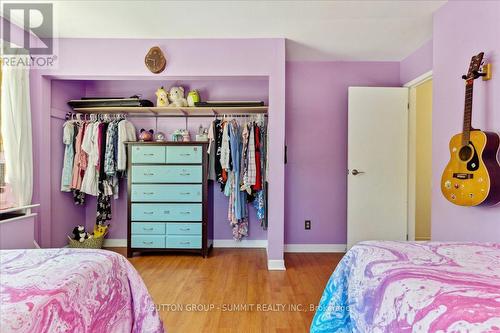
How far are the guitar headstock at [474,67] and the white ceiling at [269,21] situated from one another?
755 mm

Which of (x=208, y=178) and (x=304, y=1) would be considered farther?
(x=208, y=178)

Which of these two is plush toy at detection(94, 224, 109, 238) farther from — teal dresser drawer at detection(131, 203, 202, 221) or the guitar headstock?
the guitar headstock

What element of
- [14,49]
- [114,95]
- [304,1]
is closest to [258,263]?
[304,1]

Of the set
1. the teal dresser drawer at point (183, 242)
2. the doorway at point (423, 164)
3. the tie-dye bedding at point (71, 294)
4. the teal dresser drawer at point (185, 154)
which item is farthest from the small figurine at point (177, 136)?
the doorway at point (423, 164)

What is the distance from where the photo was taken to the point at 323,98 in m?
Answer: 3.51

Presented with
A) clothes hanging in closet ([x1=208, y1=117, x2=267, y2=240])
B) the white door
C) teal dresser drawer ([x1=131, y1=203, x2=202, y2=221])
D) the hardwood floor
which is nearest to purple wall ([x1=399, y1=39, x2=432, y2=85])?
the white door

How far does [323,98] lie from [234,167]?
1395 millimetres

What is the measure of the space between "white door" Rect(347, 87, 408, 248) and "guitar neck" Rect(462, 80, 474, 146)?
4.63 ft

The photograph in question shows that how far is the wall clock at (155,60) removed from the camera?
2928 mm

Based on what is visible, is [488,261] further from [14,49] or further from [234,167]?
[14,49]

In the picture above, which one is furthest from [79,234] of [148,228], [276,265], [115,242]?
[276,265]

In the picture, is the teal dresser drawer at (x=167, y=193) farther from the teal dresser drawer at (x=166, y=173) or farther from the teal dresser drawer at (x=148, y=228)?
the teal dresser drawer at (x=148, y=228)

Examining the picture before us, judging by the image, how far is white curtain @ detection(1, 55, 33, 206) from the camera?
7.87 ft

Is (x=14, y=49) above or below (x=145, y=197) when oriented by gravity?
above
